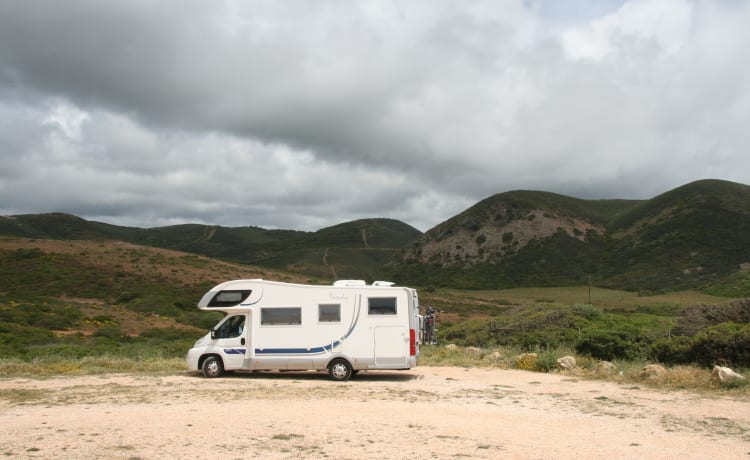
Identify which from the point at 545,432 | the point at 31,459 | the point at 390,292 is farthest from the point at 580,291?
the point at 31,459

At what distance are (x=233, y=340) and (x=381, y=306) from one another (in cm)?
405

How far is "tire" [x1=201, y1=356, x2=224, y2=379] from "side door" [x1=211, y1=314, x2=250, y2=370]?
0.20m

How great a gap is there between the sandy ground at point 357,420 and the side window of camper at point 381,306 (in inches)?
71.2

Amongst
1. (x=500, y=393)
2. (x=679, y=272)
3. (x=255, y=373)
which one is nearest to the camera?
(x=500, y=393)

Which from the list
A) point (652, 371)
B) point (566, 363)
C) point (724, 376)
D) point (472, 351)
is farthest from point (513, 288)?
point (724, 376)

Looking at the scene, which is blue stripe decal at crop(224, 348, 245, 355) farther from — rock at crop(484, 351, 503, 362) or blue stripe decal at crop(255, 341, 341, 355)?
rock at crop(484, 351, 503, 362)

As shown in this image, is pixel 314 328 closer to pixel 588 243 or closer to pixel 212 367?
pixel 212 367

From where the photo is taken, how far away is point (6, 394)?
40.9 ft

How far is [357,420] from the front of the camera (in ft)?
32.3

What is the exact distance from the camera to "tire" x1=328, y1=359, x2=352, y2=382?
15297 millimetres

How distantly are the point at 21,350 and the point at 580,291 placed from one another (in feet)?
194

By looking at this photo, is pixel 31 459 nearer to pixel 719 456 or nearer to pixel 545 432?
pixel 545 432

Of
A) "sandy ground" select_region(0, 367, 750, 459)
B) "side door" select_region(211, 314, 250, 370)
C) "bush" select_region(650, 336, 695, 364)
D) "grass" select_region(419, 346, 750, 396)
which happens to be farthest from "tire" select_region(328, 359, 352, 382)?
"bush" select_region(650, 336, 695, 364)

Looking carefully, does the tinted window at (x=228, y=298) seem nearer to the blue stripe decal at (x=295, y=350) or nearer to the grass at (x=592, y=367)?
the blue stripe decal at (x=295, y=350)
